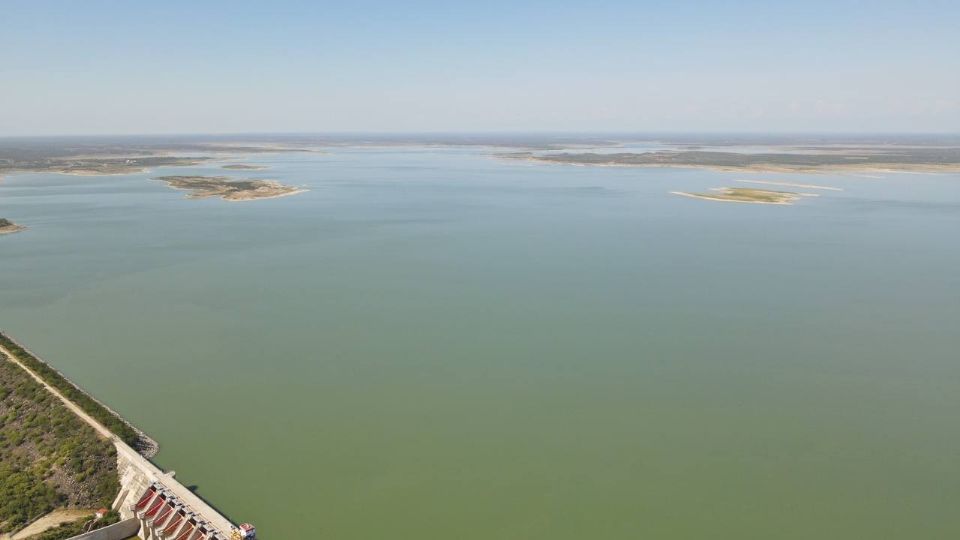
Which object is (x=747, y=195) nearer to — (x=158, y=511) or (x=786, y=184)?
(x=786, y=184)

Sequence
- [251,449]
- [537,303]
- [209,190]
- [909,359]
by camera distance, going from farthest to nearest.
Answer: [209,190], [537,303], [909,359], [251,449]

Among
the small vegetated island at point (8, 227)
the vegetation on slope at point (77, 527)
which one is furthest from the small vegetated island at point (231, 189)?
the vegetation on slope at point (77, 527)

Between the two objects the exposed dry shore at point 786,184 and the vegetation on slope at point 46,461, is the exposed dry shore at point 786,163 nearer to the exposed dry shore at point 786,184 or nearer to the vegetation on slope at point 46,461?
the exposed dry shore at point 786,184

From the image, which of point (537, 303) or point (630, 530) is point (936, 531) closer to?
point (630, 530)

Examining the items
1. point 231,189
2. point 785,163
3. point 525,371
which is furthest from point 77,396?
point 785,163

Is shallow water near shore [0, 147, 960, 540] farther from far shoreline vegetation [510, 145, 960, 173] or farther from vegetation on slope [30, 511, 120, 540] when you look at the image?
far shoreline vegetation [510, 145, 960, 173]

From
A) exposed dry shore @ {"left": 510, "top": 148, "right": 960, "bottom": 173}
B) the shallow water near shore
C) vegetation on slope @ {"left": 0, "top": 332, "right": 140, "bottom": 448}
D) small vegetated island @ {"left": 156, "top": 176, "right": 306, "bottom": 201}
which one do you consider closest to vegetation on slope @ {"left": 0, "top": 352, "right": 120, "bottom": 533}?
vegetation on slope @ {"left": 0, "top": 332, "right": 140, "bottom": 448}

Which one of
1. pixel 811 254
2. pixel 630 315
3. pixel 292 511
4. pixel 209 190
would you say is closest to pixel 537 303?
pixel 630 315
